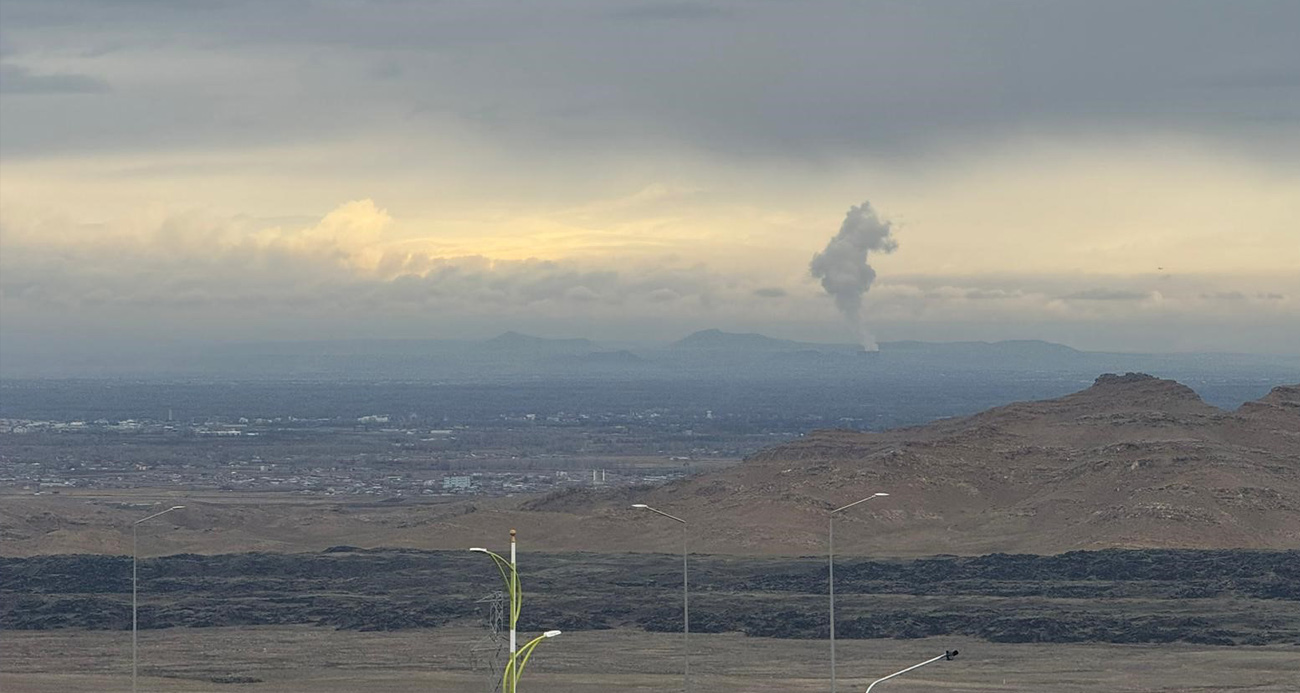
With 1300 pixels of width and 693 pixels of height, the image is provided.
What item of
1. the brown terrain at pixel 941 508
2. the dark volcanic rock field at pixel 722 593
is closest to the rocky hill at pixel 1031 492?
the brown terrain at pixel 941 508

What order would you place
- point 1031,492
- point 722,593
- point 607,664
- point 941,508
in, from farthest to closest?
point 1031,492 → point 941,508 → point 722,593 → point 607,664

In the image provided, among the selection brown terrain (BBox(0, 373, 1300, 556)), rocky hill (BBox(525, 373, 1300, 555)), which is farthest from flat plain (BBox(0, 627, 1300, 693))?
rocky hill (BBox(525, 373, 1300, 555))

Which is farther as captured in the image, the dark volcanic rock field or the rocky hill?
the rocky hill

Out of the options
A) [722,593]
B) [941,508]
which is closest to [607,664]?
[722,593]

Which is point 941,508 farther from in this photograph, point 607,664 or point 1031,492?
point 607,664

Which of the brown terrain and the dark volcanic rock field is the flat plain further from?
the brown terrain

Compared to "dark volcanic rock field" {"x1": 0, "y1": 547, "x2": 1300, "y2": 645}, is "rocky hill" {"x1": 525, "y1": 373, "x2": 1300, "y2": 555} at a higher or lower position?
higher

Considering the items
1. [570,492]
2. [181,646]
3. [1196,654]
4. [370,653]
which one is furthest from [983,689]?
[570,492]

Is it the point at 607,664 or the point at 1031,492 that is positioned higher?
the point at 1031,492
